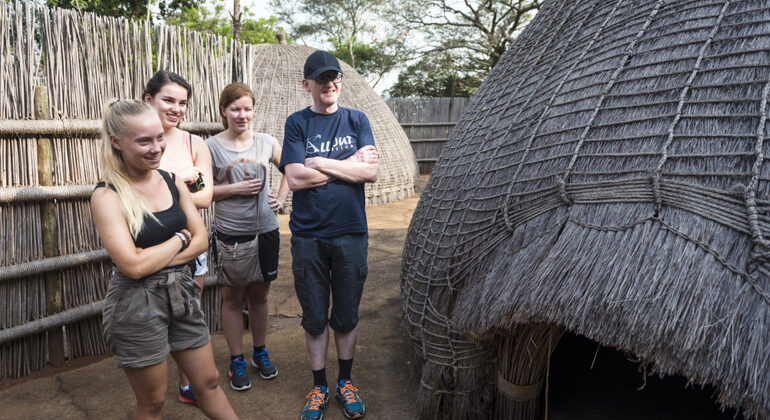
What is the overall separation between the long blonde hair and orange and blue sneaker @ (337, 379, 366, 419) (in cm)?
156

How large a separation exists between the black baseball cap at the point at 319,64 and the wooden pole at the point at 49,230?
1.80m

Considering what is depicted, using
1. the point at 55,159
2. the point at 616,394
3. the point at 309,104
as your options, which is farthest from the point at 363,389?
the point at 309,104

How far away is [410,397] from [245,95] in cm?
212

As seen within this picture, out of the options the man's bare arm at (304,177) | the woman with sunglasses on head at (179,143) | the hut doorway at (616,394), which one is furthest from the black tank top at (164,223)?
the hut doorway at (616,394)

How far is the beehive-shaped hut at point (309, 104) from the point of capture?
8422mm

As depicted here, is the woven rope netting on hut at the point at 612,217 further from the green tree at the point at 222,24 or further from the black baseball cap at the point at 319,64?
the green tree at the point at 222,24

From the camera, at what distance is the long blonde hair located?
1.97 meters

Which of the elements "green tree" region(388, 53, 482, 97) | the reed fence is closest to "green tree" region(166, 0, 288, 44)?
"green tree" region(388, 53, 482, 97)

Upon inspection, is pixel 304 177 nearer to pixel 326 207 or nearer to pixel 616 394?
pixel 326 207

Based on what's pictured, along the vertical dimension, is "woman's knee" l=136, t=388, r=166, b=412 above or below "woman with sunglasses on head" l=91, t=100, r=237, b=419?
below

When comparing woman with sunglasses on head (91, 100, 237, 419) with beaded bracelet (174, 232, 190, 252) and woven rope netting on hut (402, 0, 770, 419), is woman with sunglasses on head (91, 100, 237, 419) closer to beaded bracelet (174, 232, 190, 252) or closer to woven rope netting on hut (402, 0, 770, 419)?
beaded bracelet (174, 232, 190, 252)

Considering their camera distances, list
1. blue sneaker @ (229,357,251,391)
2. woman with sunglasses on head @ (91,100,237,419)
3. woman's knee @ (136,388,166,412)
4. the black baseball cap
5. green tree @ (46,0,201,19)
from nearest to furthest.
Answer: woman with sunglasses on head @ (91,100,237,419) → woman's knee @ (136,388,166,412) → the black baseball cap → blue sneaker @ (229,357,251,391) → green tree @ (46,0,201,19)

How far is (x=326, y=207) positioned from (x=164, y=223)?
894mm

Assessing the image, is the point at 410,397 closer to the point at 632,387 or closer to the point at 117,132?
the point at 632,387
